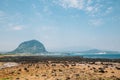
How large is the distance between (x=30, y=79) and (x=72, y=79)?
5.72m

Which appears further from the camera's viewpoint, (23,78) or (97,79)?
(23,78)

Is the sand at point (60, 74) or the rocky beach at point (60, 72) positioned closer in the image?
the sand at point (60, 74)

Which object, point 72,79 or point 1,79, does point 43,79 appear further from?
point 1,79

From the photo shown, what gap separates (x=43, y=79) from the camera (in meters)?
26.7

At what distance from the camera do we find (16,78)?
90.7ft

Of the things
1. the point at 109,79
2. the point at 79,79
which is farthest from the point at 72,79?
the point at 109,79

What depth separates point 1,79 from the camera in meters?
27.3

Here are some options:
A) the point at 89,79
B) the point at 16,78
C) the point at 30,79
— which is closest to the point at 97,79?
the point at 89,79

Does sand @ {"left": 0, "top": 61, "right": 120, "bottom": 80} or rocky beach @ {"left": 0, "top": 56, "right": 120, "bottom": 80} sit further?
rocky beach @ {"left": 0, "top": 56, "right": 120, "bottom": 80}

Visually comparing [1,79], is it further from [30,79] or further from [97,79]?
[97,79]

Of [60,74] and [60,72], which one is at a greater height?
[60,72]

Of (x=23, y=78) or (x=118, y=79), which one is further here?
(x=23, y=78)

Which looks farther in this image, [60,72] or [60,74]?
[60,72]

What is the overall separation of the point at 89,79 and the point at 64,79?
127 inches
